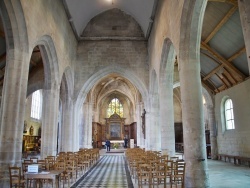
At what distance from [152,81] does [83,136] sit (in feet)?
33.5

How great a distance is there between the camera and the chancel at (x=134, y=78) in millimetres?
7453

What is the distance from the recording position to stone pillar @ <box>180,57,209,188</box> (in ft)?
22.8

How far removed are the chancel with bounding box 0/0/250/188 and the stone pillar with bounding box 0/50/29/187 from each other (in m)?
0.03

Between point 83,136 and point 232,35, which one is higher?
point 232,35

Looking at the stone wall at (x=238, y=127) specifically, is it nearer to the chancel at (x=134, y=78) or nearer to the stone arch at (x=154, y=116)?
the chancel at (x=134, y=78)

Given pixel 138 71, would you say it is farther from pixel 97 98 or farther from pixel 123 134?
pixel 123 134

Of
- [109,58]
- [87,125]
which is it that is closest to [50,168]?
[109,58]

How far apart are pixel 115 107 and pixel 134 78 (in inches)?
728

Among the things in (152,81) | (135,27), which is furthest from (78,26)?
(152,81)

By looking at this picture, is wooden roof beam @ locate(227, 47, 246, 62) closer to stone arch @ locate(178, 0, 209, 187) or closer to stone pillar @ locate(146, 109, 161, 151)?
stone arch @ locate(178, 0, 209, 187)

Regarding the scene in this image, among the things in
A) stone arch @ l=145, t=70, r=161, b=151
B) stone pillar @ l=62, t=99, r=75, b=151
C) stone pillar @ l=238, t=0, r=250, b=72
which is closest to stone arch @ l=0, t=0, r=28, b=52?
stone pillar @ l=238, t=0, r=250, b=72

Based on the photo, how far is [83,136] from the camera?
75.0ft

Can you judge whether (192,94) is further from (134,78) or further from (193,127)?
(134,78)

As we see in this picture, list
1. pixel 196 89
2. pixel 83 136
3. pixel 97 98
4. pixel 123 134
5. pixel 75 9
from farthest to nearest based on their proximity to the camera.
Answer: pixel 123 134, pixel 97 98, pixel 83 136, pixel 75 9, pixel 196 89
